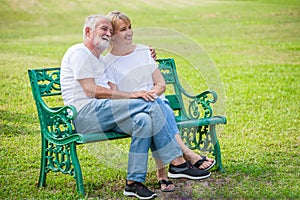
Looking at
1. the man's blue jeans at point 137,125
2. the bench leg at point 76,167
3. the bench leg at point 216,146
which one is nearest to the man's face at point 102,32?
the man's blue jeans at point 137,125

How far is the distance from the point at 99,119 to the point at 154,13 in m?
19.0

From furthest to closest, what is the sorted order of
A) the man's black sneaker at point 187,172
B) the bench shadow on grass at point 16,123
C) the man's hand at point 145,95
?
the bench shadow on grass at point 16,123
the man's black sneaker at point 187,172
the man's hand at point 145,95

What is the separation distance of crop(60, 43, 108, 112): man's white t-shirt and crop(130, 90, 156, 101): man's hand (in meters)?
0.29

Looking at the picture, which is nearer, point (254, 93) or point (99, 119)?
point (99, 119)

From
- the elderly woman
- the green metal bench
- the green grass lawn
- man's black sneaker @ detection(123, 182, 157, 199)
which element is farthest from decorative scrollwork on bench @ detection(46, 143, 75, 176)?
the elderly woman

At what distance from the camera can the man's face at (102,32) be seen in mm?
5160

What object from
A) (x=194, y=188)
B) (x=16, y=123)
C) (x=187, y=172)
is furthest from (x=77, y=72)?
(x=16, y=123)

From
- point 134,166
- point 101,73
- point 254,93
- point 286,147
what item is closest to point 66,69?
point 101,73

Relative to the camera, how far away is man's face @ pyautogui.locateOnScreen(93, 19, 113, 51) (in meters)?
5.16

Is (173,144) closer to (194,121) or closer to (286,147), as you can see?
(194,121)

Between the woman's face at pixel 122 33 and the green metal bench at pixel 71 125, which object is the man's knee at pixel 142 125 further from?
the woman's face at pixel 122 33

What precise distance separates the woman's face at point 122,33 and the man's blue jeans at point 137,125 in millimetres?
529

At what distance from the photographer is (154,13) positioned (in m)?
23.7

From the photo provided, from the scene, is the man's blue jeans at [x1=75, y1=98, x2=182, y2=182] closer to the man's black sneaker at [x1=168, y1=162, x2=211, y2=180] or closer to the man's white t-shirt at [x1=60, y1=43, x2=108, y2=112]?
the man's white t-shirt at [x1=60, y1=43, x2=108, y2=112]
